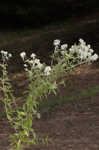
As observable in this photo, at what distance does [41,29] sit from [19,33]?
103 centimetres

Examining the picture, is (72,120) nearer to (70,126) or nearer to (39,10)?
(70,126)

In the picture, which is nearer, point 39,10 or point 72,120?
point 72,120

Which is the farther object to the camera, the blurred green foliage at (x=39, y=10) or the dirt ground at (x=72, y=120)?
the blurred green foliage at (x=39, y=10)

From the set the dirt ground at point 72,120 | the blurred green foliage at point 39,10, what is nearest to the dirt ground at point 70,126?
the dirt ground at point 72,120

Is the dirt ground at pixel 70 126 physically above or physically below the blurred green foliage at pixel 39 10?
below

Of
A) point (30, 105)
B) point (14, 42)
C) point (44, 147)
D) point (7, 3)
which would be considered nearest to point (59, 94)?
point (44, 147)

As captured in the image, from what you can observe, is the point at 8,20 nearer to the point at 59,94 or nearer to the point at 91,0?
the point at 91,0

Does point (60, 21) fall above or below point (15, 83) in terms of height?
above

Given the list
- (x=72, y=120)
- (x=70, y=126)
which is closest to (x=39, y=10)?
(x=72, y=120)

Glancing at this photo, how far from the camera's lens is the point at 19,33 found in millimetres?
14938

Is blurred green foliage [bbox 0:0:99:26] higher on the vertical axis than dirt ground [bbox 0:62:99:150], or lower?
higher

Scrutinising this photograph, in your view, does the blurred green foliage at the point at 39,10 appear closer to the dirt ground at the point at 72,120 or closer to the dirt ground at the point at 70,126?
the dirt ground at the point at 72,120

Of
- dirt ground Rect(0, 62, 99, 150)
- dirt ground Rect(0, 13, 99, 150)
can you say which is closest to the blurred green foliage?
dirt ground Rect(0, 13, 99, 150)

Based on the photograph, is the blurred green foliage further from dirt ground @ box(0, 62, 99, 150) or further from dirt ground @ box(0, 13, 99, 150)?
dirt ground @ box(0, 62, 99, 150)
